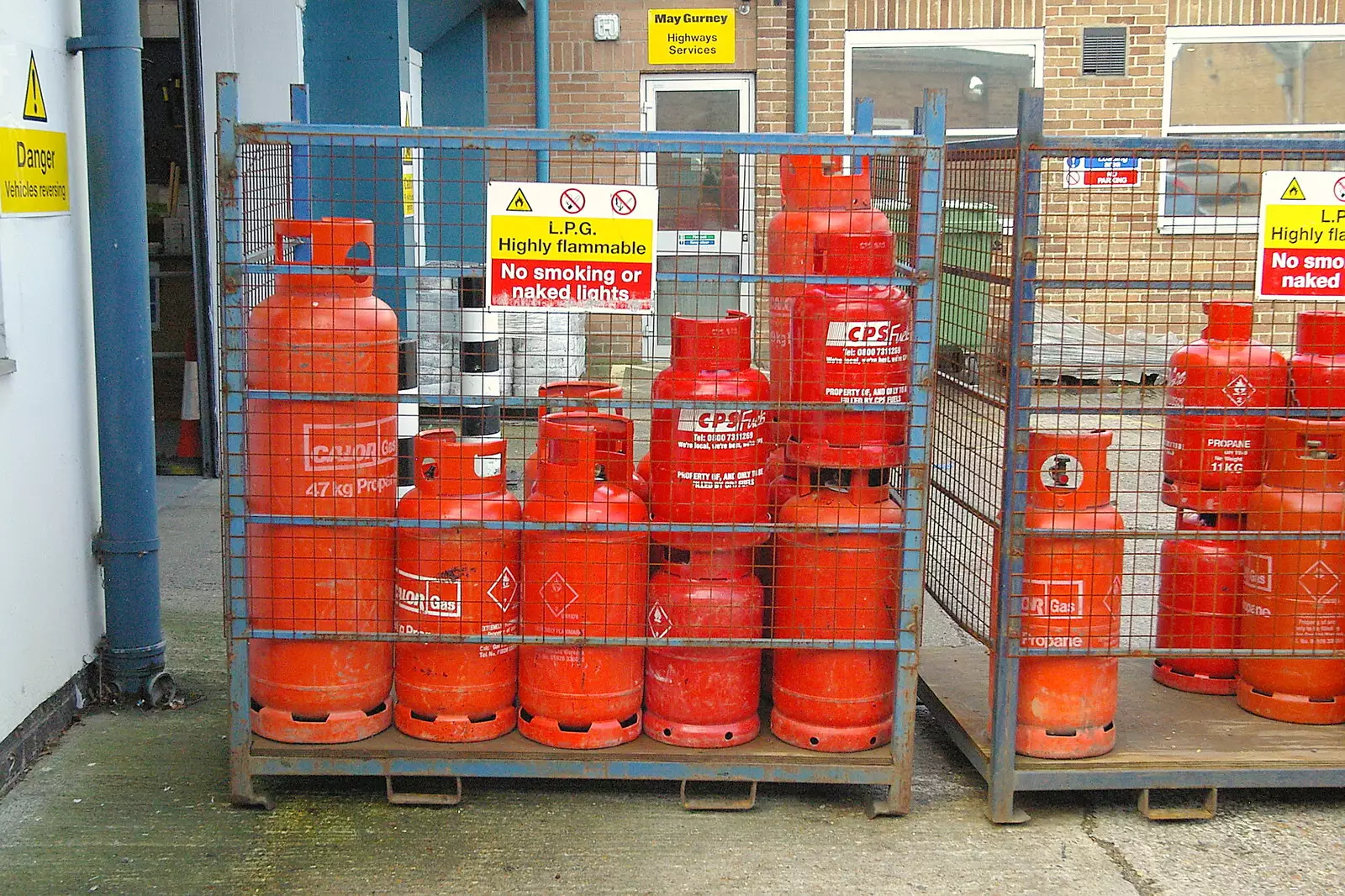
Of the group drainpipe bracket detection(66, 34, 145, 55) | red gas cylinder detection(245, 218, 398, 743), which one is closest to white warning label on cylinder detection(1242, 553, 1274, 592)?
red gas cylinder detection(245, 218, 398, 743)

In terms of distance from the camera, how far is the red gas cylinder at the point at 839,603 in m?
4.13

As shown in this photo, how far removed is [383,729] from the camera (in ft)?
14.1

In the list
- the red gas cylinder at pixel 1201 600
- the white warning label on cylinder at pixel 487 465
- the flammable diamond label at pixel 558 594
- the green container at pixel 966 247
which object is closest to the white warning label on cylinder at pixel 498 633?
the flammable diamond label at pixel 558 594

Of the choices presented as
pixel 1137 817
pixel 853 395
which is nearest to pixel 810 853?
pixel 1137 817

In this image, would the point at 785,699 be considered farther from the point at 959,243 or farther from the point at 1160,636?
the point at 959,243

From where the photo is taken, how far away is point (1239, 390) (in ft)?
14.5

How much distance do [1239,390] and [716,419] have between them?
169 centimetres

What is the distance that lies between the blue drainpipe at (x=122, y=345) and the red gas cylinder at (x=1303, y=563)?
3.67 m

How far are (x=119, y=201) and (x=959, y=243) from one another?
3.01m

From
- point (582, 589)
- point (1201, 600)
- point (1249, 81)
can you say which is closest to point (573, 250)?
point (582, 589)

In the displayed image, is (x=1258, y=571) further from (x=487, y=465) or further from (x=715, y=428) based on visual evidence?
(x=487, y=465)

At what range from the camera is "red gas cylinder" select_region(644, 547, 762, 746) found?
4.16 metres

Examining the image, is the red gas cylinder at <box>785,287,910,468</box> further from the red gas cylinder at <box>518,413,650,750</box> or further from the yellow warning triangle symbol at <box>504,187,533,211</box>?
the yellow warning triangle symbol at <box>504,187,533,211</box>

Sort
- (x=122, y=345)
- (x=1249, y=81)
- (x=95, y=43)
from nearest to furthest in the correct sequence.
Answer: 1. (x=95, y=43)
2. (x=122, y=345)
3. (x=1249, y=81)
